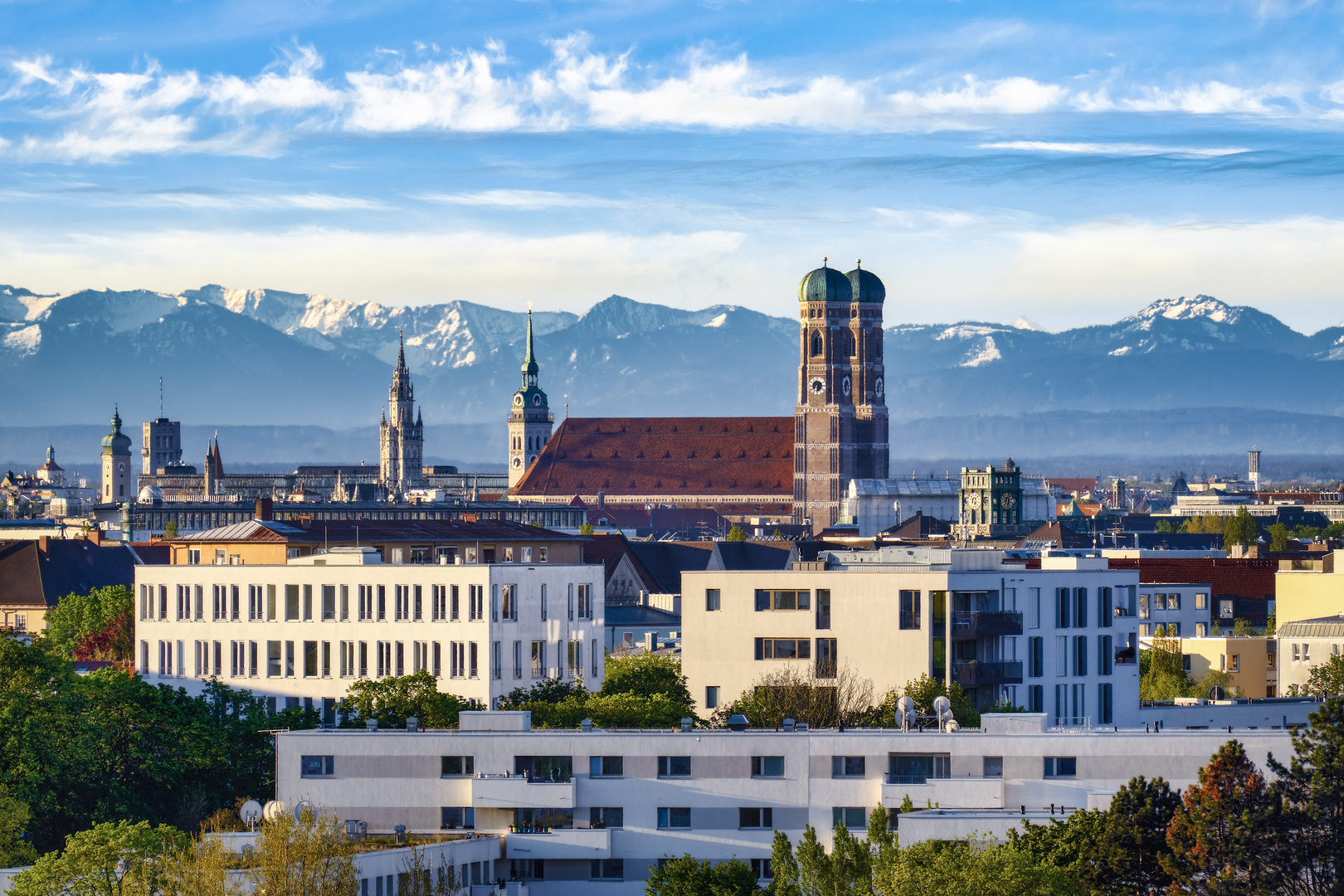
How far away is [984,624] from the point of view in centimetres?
8162

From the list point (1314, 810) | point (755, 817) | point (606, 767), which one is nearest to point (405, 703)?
point (606, 767)

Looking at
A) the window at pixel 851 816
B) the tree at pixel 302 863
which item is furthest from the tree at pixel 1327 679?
the tree at pixel 302 863

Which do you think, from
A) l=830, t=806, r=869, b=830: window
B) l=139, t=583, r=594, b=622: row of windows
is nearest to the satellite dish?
l=830, t=806, r=869, b=830: window

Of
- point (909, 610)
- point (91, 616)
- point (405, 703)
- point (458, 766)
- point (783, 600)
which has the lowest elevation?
point (91, 616)

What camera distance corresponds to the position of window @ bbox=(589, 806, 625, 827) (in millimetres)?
58281

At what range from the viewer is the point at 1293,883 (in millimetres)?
46375

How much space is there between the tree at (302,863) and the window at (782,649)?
3526 cm

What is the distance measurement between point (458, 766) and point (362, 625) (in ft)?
116

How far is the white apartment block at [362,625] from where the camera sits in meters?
92.1

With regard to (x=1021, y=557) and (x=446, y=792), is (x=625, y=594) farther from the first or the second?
(x=446, y=792)

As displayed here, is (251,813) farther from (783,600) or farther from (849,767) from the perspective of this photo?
(783,600)

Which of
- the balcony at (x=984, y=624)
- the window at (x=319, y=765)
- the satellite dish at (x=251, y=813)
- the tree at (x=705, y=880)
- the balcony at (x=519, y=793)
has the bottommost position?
the tree at (x=705, y=880)

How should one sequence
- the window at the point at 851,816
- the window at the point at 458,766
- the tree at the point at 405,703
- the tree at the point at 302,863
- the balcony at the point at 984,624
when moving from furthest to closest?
the balcony at the point at 984,624 < the tree at the point at 405,703 < the window at the point at 458,766 < the window at the point at 851,816 < the tree at the point at 302,863

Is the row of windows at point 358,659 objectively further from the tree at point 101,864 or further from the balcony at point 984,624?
the tree at point 101,864
